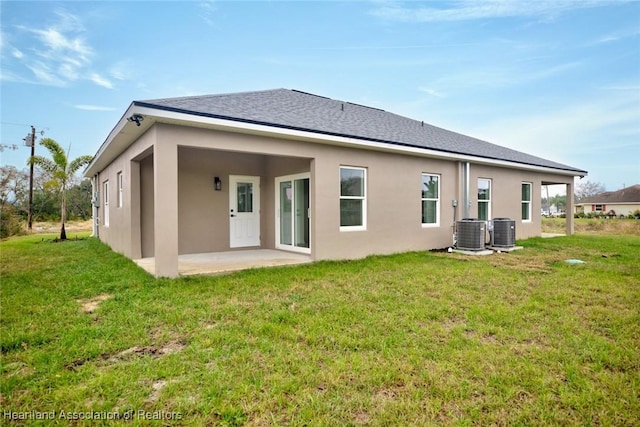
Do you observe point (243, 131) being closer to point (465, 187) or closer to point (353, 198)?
point (353, 198)

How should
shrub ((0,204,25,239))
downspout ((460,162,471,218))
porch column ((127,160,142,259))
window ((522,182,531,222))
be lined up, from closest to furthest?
1. porch column ((127,160,142,259))
2. downspout ((460,162,471,218))
3. window ((522,182,531,222))
4. shrub ((0,204,25,239))

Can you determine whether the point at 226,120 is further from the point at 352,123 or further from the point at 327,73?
the point at 327,73

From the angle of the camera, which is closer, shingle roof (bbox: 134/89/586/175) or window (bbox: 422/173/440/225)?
shingle roof (bbox: 134/89/586/175)

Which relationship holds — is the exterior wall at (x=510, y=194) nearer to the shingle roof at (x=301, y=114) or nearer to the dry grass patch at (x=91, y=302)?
the shingle roof at (x=301, y=114)

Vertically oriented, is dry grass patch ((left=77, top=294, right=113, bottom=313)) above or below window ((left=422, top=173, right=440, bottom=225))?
below

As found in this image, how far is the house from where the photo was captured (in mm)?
6094

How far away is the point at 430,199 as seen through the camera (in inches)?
396

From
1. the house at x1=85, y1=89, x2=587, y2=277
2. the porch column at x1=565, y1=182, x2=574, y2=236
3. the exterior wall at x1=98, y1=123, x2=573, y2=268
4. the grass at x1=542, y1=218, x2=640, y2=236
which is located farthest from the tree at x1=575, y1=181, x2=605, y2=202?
the exterior wall at x1=98, y1=123, x2=573, y2=268

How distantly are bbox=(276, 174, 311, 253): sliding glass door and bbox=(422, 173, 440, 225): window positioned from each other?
361 cm

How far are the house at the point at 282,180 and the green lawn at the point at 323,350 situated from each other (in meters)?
→ 2.05

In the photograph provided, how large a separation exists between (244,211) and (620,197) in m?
51.5

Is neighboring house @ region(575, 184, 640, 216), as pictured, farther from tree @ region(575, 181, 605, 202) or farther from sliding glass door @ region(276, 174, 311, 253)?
sliding glass door @ region(276, 174, 311, 253)

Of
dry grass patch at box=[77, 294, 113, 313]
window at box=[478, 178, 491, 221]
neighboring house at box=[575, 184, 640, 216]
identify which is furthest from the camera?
neighboring house at box=[575, 184, 640, 216]

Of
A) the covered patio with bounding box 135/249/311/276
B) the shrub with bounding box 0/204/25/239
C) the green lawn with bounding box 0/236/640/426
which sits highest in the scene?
the shrub with bounding box 0/204/25/239
